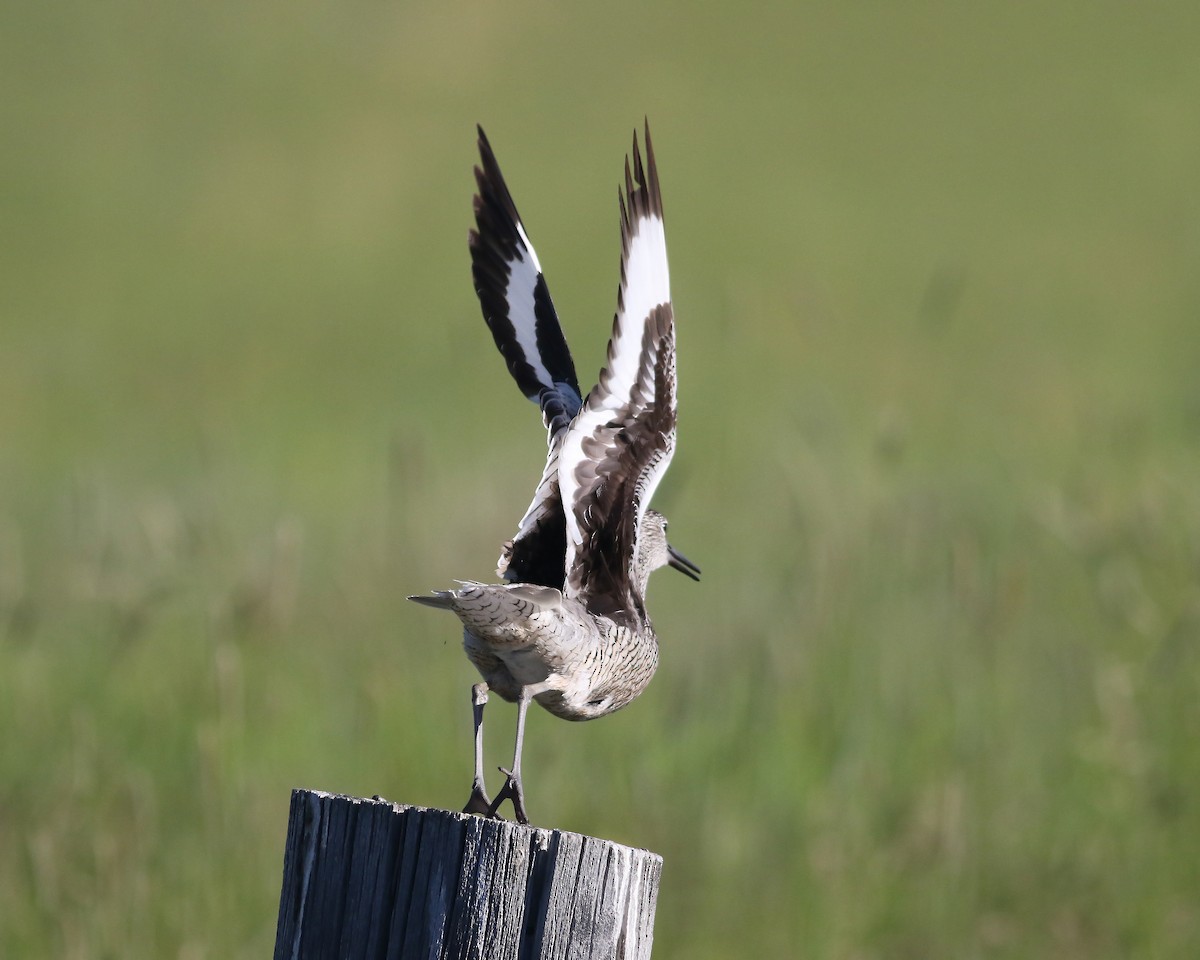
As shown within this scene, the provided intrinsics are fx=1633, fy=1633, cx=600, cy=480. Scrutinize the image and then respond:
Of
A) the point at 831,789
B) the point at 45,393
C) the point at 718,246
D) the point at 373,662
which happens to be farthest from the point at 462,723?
the point at 718,246

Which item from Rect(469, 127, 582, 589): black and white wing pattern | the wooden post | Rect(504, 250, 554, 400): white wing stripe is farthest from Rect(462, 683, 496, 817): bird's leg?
Rect(504, 250, 554, 400): white wing stripe

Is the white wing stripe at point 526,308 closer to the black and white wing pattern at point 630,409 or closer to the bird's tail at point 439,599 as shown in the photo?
the black and white wing pattern at point 630,409

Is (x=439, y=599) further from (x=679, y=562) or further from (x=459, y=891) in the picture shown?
(x=679, y=562)

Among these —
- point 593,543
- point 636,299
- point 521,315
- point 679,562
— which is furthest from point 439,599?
point 679,562

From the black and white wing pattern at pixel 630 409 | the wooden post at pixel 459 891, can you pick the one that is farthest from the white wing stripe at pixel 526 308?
the wooden post at pixel 459 891

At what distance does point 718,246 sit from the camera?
55.1 ft

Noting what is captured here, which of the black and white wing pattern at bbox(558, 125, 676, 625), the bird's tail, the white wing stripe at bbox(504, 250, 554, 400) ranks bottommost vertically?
the bird's tail

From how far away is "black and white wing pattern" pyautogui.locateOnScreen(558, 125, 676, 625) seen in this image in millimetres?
4344

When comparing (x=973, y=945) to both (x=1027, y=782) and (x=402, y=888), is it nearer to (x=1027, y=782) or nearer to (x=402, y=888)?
(x=1027, y=782)

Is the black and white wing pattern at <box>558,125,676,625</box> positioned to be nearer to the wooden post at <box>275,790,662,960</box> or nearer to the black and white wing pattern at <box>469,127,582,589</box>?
the black and white wing pattern at <box>469,127,582,589</box>

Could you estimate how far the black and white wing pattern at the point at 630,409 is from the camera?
14.3 feet

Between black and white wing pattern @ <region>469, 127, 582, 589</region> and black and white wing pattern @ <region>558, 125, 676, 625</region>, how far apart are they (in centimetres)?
35

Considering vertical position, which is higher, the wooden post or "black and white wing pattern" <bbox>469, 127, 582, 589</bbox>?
"black and white wing pattern" <bbox>469, 127, 582, 589</bbox>

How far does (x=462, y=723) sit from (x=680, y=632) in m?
1.93
